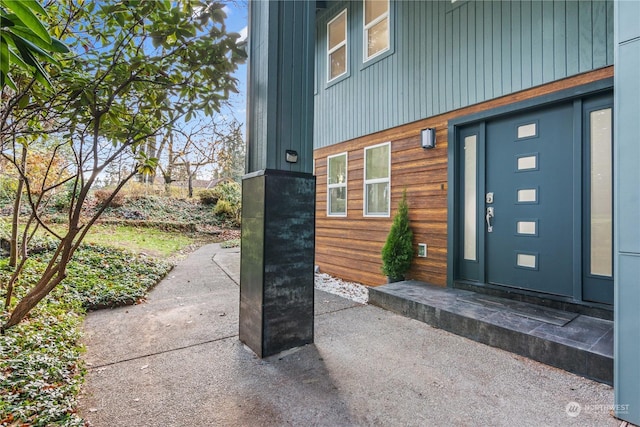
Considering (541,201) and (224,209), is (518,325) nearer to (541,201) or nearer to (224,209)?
(541,201)

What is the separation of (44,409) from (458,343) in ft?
9.44

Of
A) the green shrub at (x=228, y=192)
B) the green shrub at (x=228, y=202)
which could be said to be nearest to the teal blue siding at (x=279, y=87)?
the green shrub at (x=228, y=202)

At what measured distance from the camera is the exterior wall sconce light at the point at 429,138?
4148mm

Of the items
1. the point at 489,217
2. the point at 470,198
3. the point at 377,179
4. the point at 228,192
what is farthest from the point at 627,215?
the point at 228,192

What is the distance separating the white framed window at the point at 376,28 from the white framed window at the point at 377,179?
1578mm

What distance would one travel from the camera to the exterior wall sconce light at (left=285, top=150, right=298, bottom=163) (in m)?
2.55

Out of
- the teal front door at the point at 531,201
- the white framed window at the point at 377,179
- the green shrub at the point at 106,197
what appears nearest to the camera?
the teal front door at the point at 531,201

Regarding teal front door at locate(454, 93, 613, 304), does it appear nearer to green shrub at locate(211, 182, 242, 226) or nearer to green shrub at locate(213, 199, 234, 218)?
green shrub at locate(211, 182, 242, 226)

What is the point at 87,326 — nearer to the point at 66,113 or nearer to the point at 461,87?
the point at 66,113

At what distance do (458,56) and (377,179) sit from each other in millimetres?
1992

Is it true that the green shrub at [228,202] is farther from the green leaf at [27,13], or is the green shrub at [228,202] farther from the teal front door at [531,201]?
the green leaf at [27,13]

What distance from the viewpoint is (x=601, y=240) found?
285 cm

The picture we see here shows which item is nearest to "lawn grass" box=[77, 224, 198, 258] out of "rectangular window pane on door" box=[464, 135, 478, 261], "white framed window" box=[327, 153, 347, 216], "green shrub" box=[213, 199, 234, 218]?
"green shrub" box=[213, 199, 234, 218]

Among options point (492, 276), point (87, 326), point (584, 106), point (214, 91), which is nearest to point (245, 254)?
point (214, 91)
